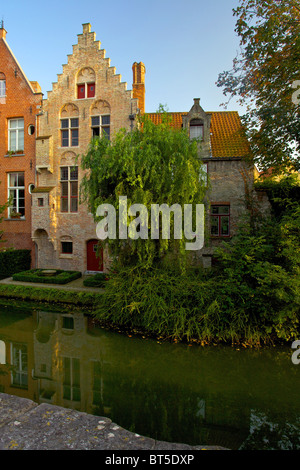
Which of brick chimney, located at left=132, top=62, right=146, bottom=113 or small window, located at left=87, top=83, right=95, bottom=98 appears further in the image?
brick chimney, located at left=132, top=62, right=146, bottom=113

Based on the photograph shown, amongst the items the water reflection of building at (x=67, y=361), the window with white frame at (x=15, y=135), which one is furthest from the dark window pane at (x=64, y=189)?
the water reflection of building at (x=67, y=361)

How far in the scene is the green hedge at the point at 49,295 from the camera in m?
11.6

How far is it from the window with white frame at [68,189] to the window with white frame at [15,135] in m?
3.57

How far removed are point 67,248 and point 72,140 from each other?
6129 mm

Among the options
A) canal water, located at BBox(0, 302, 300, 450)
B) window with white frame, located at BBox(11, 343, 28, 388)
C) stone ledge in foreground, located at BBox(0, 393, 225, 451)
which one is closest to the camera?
stone ledge in foreground, located at BBox(0, 393, 225, 451)

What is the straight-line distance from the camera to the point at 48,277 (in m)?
14.0

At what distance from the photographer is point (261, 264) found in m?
8.79

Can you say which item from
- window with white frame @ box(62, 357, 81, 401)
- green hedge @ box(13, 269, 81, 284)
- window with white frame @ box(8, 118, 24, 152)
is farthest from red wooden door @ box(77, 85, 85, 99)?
window with white frame @ box(62, 357, 81, 401)

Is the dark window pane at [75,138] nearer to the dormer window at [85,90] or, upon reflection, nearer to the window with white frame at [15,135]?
the dormer window at [85,90]

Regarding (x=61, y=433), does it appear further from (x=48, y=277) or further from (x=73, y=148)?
(x=73, y=148)

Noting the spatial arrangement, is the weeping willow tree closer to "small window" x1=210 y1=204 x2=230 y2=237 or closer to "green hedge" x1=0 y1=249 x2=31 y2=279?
"small window" x1=210 y1=204 x2=230 y2=237

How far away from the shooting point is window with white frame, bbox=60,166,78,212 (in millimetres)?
15859

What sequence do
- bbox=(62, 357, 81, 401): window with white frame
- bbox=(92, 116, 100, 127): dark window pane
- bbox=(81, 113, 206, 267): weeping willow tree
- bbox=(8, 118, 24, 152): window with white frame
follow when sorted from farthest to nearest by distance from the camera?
bbox=(8, 118, 24, 152): window with white frame
bbox=(92, 116, 100, 127): dark window pane
bbox=(81, 113, 206, 267): weeping willow tree
bbox=(62, 357, 81, 401): window with white frame

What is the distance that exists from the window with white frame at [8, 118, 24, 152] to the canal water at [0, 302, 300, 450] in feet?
38.7
